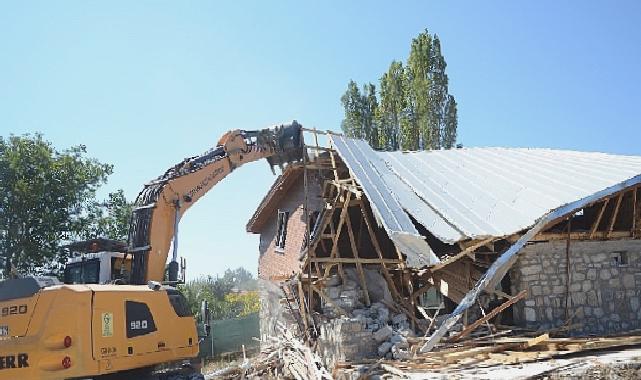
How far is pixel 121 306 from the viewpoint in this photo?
8977 mm

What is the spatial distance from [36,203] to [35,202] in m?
0.09

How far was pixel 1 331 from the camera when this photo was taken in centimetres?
886

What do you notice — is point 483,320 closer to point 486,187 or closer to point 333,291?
point 486,187

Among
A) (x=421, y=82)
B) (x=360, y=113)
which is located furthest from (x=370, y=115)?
(x=421, y=82)

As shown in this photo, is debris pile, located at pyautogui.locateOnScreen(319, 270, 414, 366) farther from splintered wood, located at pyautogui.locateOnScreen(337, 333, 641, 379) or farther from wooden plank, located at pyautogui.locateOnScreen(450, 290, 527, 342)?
wooden plank, located at pyautogui.locateOnScreen(450, 290, 527, 342)

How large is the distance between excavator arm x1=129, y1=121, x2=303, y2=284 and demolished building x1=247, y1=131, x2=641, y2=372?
1988mm

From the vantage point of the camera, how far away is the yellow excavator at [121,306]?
27.6ft

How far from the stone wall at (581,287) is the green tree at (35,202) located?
2030 centimetres

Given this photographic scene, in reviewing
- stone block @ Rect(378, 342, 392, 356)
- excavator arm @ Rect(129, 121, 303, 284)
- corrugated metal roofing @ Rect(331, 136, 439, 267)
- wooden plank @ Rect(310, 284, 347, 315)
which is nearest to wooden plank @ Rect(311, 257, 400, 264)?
wooden plank @ Rect(310, 284, 347, 315)

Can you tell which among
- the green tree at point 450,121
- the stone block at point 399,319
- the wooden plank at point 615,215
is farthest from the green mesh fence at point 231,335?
the wooden plank at point 615,215

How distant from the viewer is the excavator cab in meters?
10.6

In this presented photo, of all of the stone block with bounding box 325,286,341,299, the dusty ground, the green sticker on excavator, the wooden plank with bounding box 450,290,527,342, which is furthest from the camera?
the stone block with bounding box 325,286,341,299

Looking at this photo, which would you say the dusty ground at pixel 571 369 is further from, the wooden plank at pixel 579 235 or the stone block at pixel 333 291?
the stone block at pixel 333 291

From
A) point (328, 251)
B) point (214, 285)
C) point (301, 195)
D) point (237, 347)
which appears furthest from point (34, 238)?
point (214, 285)
